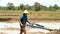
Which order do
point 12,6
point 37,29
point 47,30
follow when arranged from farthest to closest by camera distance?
point 12,6, point 37,29, point 47,30

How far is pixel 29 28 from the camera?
13867 mm

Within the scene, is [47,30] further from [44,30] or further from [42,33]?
[42,33]

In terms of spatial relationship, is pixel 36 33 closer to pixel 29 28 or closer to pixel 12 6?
pixel 29 28

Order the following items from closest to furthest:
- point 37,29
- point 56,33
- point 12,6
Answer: point 56,33 → point 37,29 → point 12,6

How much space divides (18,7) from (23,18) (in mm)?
38253

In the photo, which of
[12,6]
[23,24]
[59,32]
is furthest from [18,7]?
[23,24]

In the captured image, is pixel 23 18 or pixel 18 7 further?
pixel 18 7

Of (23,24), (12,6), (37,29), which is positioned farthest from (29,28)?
(12,6)

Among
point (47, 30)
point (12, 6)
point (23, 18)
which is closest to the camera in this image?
point (23, 18)

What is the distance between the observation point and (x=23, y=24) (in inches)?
317

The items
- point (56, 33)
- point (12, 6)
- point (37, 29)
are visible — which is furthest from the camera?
point (12, 6)

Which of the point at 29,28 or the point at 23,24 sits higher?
the point at 23,24

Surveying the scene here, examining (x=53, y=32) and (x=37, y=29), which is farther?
(x=37, y=29)

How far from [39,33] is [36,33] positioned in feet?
0.77
